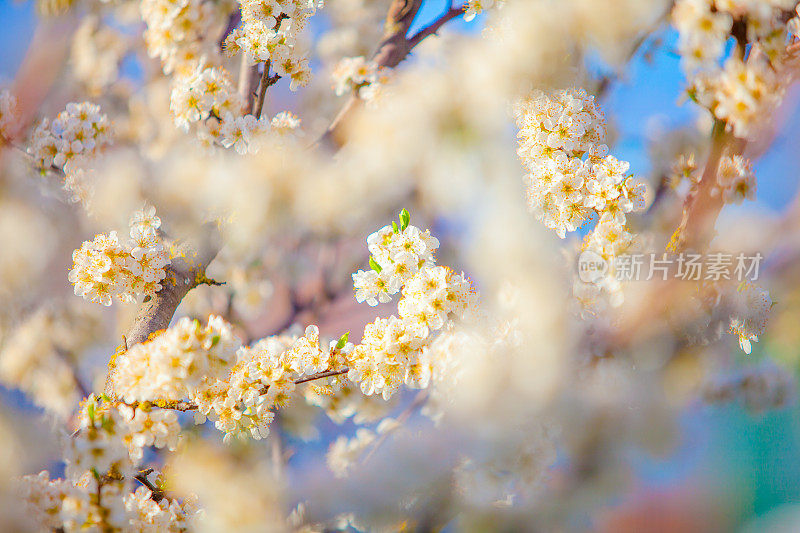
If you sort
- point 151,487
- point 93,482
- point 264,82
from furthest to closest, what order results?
point 264,82 → point 151,487 → point 93,482

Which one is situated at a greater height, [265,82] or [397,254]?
[265,82]

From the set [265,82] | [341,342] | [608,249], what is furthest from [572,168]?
[265,82]

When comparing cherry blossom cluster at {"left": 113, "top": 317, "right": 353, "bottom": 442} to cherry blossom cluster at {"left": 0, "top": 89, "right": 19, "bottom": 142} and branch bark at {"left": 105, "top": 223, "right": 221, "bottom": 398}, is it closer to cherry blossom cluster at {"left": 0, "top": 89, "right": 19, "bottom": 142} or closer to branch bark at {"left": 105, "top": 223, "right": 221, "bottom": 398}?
branch bark at {"left": 105, "top": 223, "right": 221, "bottom": 398}

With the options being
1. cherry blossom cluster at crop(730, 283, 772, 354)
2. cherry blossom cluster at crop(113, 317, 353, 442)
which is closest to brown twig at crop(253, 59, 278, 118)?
cherry blossom cluster at crop(113, 317, 353, 442)

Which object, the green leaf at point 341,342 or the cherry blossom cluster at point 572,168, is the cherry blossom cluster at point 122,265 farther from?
the cherry blossom cluster at point 572,168

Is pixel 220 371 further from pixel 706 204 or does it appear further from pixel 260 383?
pixel 706 204

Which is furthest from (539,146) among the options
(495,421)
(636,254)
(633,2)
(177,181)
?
(177,181)

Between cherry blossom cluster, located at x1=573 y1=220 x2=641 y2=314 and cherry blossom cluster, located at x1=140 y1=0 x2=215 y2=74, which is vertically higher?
cherry blossom cluster, located at x1=140 y1=0 x2=215 y2=74
